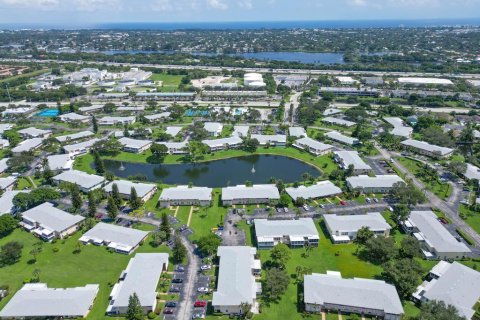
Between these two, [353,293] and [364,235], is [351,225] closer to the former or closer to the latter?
[364,235]

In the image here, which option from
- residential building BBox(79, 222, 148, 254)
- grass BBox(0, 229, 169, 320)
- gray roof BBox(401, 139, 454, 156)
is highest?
gray roof BBox(401, 139, 454, 156)

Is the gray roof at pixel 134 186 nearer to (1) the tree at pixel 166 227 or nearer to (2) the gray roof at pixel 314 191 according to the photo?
(1) the tree at pixel 166 227

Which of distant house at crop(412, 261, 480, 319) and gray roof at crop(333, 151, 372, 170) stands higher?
gray roof at crop(333, 151, 372, 170)

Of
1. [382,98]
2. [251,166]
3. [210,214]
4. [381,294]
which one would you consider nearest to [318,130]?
[251,166]

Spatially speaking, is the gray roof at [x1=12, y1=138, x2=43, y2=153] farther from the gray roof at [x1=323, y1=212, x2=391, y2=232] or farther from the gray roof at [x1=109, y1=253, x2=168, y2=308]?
the gray roof at [x1=323, y1=212, x2=391, y2=232]

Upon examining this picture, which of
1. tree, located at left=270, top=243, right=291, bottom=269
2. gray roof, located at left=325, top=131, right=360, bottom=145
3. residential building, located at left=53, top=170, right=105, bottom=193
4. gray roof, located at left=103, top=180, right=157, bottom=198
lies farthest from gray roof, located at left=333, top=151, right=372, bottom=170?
residential building, located at left=53, top=170, right=105, bottom=193

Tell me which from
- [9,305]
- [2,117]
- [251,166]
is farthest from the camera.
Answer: [2,117]

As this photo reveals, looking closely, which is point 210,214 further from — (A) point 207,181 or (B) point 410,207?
(B) point 410,207
